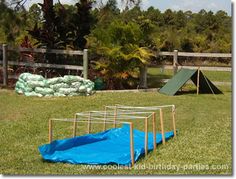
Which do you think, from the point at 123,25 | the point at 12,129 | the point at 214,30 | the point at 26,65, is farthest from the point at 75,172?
the point at 214,30

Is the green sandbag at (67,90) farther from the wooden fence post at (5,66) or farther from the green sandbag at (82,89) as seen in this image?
the wooden fence post at (5,66)

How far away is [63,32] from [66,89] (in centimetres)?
365

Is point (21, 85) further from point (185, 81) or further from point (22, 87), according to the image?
point (185, 81)

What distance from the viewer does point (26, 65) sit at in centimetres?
1377

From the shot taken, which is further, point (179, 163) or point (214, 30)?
point (214, 30)

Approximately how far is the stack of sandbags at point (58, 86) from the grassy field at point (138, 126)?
387 mm

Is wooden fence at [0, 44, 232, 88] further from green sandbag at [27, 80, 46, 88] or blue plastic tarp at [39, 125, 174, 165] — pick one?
blue plastic tarp at [39, 125, 174, 165]

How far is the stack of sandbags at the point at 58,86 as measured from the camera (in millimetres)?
11266

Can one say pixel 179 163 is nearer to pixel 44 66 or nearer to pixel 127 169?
pixel 127 169

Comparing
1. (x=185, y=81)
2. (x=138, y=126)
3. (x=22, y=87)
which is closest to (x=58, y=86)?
(x=22, y=87)

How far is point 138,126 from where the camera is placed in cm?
771

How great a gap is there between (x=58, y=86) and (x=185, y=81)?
3.22 meters

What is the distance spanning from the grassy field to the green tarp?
35 centimetres

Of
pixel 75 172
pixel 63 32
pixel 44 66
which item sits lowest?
pixel 75 172
